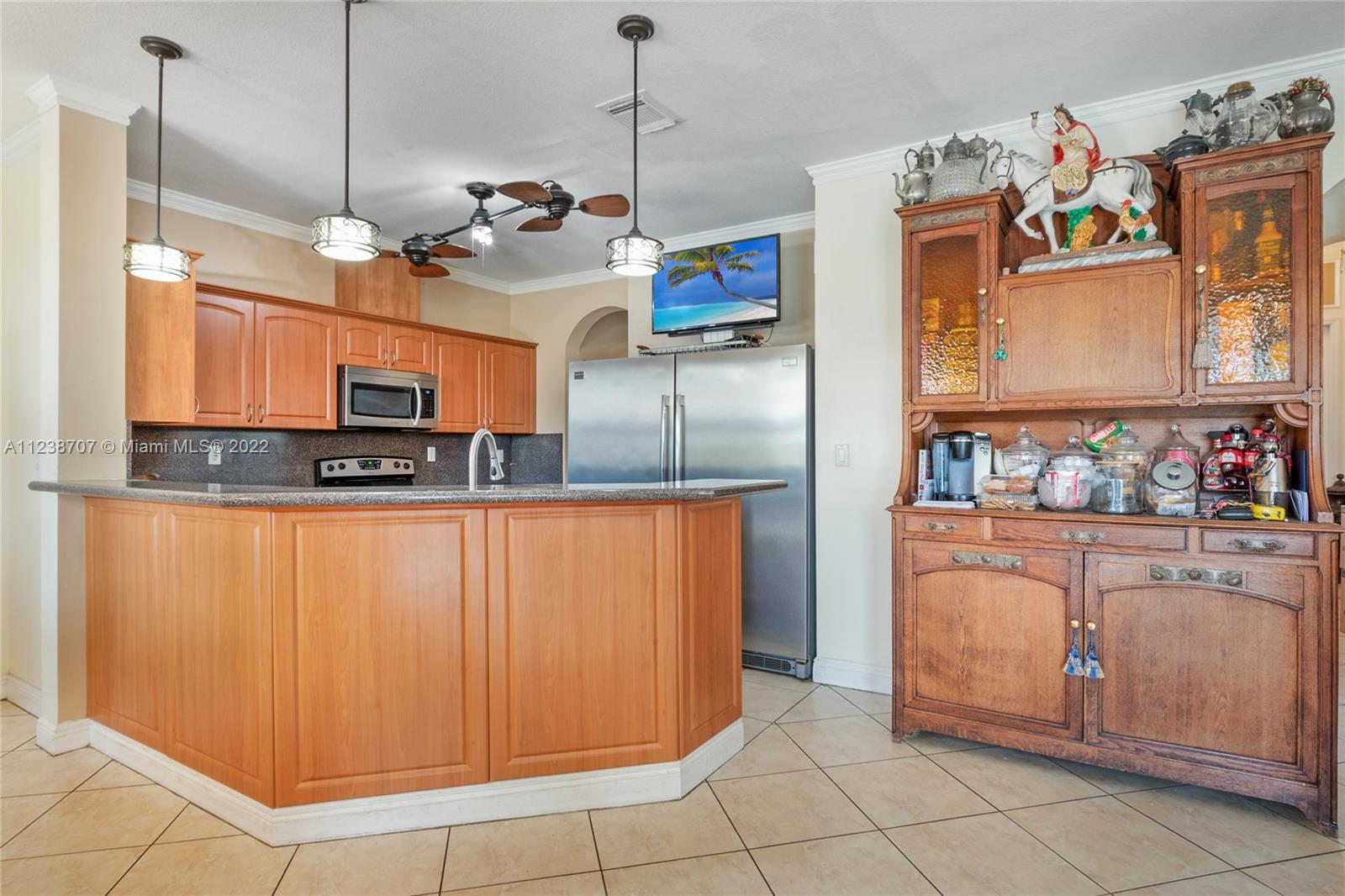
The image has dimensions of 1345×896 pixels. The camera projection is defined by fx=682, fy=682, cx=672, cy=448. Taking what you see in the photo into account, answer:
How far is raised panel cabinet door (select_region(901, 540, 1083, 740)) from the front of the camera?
2359 millimetres

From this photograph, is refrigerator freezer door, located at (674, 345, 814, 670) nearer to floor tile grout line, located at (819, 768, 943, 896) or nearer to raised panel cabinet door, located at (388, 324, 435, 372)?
floor tile grout line, located at (819, 768, 943, 896)

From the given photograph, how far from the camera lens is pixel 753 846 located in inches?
76.8

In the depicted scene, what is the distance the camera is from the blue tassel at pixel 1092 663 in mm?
2271

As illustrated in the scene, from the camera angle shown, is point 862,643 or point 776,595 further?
point 776,595

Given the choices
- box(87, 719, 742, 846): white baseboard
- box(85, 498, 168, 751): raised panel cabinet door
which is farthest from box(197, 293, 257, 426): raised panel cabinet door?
box(87, 719, 742, 846): white baseboard

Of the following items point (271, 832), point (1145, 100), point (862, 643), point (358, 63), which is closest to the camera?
point (271, 832)

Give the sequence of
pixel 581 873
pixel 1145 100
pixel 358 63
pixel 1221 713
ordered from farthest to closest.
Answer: pixel 1145 100, pixel 358 63, pixel 1221 713, pixel 581 873

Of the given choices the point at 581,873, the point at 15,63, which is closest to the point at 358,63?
the point at 15,63

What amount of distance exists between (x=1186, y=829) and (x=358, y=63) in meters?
3.72

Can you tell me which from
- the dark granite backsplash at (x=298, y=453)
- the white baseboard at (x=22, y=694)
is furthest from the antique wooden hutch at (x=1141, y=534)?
the white baseboard at (x=22, y=694)

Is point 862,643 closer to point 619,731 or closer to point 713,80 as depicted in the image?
point 619,731

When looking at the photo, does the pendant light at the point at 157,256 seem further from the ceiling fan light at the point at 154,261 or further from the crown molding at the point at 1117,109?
the crown molding at the point at 1117,109

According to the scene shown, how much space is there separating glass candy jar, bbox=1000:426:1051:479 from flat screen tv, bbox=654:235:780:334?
5.62 ft

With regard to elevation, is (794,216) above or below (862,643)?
above
